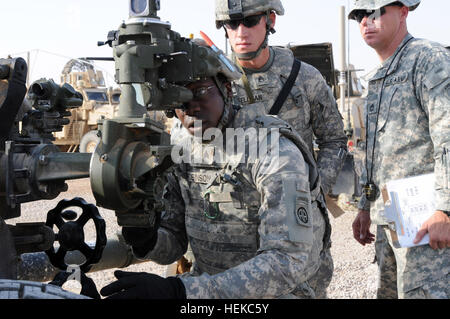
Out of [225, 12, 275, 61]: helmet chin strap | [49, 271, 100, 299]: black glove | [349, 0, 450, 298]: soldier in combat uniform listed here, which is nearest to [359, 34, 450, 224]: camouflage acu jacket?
[349, 0, 450, 298]: soldier in combat uniform

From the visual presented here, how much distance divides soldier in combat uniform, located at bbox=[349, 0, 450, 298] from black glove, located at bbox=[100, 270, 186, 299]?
57.9 inches

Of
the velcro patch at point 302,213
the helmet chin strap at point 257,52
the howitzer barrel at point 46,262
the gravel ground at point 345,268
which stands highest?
the helmet chin strap at point 257,52

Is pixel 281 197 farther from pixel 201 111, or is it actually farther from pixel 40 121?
pixel 40 121

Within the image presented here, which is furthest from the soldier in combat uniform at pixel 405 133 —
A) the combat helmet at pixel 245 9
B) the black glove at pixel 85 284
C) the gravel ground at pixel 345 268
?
the gravel ground at pixel 345 268

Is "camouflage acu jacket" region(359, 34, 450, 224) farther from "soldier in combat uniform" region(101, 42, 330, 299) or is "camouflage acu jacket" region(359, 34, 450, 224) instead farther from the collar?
"soldier in combat uniform" region(101, 42, 330, 299)

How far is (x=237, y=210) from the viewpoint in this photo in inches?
95.0

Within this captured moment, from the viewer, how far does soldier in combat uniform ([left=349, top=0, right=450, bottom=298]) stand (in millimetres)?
2709

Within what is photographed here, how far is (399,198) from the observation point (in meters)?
2.86

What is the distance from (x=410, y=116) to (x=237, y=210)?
1155 mm

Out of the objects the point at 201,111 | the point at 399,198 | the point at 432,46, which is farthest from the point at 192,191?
the point at 432,46

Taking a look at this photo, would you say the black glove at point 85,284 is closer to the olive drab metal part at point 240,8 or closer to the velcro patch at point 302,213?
the velcro patch at point 302,213

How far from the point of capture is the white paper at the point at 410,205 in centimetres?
275

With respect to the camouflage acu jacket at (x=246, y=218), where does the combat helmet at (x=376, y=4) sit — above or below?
above

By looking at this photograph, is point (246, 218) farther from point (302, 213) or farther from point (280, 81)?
point (280, 81)
